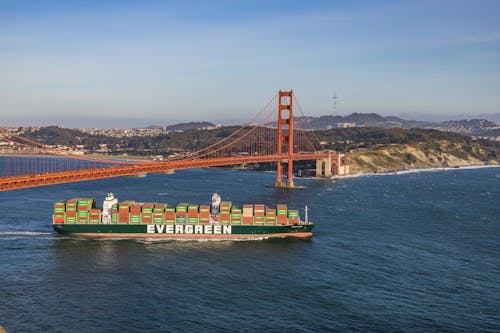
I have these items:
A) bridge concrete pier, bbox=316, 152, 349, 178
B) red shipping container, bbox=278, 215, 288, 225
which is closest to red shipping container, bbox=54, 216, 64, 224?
red shipping container, bbox=278, 215, 288, 225

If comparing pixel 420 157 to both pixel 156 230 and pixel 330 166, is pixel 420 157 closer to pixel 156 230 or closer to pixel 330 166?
pixel 330 166

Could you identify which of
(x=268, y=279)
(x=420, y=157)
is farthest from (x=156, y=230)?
(x=420, y=157)

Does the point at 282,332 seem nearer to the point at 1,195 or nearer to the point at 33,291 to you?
the point at 33,291

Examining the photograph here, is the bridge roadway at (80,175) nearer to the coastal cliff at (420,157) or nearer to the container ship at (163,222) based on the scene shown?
the container ship at (163,222)

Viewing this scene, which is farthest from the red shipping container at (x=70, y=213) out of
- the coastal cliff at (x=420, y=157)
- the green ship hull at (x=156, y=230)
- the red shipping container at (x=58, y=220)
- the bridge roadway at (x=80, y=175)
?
the coastal cliff at (x=420, y=157)

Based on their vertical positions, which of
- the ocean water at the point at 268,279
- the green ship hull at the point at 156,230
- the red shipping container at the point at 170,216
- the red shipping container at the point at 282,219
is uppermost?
the red shipping container at the point at 170,216

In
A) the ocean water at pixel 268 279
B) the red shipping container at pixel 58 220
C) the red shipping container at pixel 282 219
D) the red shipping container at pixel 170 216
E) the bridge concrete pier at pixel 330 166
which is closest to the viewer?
the ocean water at pixel 268 279
